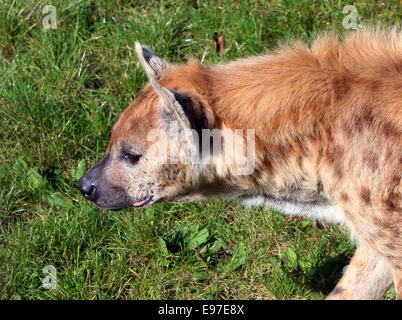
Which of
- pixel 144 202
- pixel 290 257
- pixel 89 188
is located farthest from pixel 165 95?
pixel 290 257

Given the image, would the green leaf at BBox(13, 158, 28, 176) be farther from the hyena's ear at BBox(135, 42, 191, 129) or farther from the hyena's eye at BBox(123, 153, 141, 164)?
the hyena's ear at BBox(135, 42, 191, 129)

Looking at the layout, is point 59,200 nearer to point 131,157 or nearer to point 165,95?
point 131,157

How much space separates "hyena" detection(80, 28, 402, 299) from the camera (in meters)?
3.98

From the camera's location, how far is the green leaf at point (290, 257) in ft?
17.0

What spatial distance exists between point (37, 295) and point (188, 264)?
0.91m

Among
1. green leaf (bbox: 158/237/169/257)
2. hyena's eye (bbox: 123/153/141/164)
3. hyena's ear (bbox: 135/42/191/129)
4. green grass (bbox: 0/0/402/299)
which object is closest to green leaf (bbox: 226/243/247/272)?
green grass (bbox: 0/0/402/299)

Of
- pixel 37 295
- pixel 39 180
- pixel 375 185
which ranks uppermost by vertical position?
pixel 375 185

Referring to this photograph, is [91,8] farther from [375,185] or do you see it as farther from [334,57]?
[375,185]

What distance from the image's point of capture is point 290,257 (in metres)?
5.21

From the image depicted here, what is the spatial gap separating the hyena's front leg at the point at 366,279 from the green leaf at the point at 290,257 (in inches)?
23.7

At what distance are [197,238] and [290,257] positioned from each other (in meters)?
0.58

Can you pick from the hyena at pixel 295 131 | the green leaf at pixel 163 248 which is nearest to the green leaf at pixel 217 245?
the green leaf at pixel 163 248
